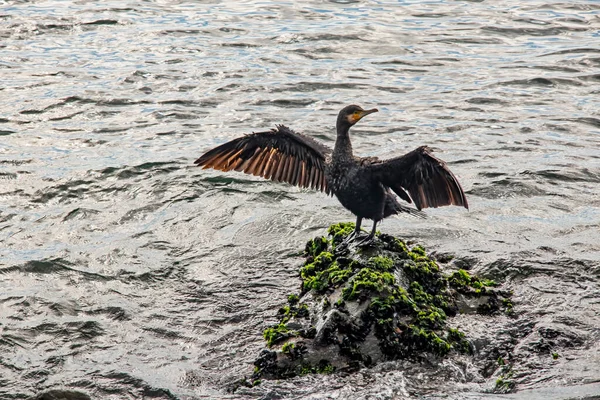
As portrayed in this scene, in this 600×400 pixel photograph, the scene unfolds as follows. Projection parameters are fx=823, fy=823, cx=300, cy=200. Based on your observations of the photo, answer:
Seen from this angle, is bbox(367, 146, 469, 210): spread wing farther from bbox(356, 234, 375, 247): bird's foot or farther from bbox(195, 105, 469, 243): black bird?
bbox(356, 234, 375, 247): bird's foot

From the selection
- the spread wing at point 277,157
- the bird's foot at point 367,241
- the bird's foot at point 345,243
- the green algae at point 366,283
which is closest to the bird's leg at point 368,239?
the bird's foot at point 367,241

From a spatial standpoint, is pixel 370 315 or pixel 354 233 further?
pixel 354 233

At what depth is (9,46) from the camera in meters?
18.4

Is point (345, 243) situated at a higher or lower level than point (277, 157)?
lower

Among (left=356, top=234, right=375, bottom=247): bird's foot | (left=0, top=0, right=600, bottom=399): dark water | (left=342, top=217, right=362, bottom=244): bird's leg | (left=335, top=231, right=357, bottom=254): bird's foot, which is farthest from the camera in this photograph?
(left=342, top=217, right=362, bottom=244): bird's leg

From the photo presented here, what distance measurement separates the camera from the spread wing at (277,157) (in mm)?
9156

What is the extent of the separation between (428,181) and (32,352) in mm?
4112

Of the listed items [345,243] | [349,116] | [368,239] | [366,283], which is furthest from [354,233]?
[366,283]

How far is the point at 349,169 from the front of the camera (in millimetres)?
8391

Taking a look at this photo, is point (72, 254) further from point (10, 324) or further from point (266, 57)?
point (266, 57)

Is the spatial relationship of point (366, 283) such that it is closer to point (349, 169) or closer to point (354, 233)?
point (354, 233)

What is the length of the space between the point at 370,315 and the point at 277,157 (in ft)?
9.76

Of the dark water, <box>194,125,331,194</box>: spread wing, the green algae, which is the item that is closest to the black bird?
<box>194,125,331,194</box>: spread wing

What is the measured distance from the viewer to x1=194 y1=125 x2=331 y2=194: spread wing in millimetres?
9156
